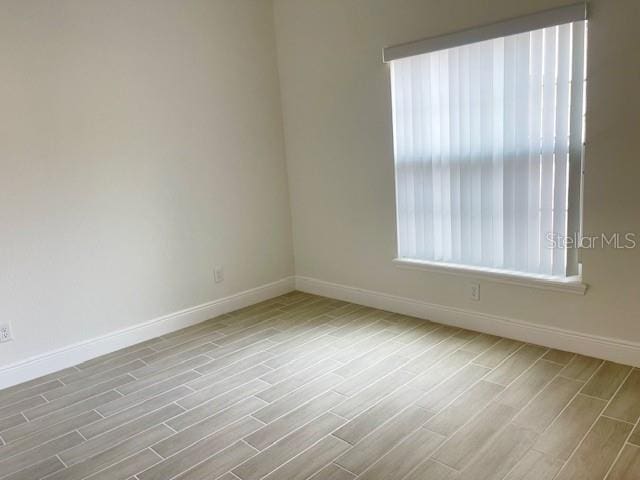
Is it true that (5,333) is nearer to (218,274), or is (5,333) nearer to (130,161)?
(130,161)

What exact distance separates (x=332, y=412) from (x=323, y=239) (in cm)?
199

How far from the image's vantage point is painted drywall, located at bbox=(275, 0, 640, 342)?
8.32 feet

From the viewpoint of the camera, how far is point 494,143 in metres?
3.02

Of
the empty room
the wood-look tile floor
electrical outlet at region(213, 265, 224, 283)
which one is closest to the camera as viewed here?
the wood-look tile floor

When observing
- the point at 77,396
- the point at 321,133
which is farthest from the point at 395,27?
the point at 77,396

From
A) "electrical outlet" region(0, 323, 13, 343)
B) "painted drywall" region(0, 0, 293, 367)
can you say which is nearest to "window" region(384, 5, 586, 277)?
"painted drywall" region(0, 0, 293, 367)

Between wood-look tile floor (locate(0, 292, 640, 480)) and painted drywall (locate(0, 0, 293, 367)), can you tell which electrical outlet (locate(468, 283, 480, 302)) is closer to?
wood-look tile floor (locate(0, 292, 640, 480))

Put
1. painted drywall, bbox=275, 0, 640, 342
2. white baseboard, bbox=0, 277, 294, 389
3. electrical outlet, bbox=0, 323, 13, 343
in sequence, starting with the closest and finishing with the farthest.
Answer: painted drywall, bbox=275, 0, 640, 342 < electrical outlet, bbox=0, 323, 13, 343 < white baseboard, bbox=0, 277, 294, 389

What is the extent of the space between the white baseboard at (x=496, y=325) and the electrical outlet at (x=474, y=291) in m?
0.11

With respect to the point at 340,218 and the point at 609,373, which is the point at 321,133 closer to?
the point at 340,218

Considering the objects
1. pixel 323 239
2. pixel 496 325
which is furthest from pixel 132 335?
pixel 496 325

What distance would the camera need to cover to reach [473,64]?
3.03 meters

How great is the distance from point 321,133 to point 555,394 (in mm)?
2563

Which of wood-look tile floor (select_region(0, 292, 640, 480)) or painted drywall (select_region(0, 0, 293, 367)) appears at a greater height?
painted drywall (select_region(0, 0, 293, 367))
